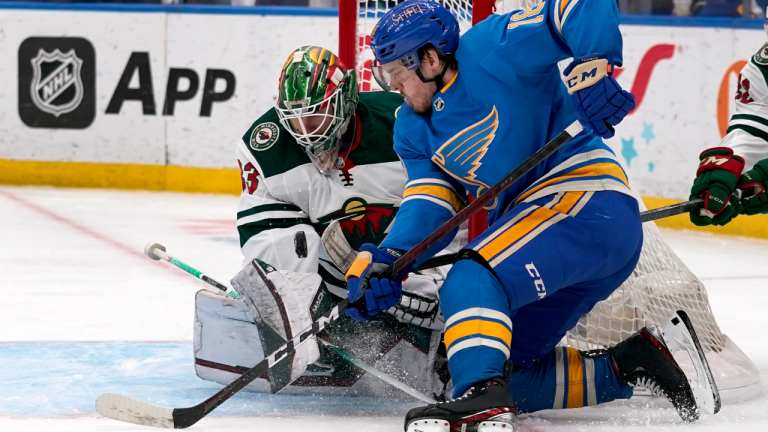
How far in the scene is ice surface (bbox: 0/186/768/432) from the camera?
2.22m

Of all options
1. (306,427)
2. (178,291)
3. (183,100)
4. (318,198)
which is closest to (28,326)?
(178,291)

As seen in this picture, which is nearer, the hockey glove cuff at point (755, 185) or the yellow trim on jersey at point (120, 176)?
the hockey glove cuff at point (755, 185)

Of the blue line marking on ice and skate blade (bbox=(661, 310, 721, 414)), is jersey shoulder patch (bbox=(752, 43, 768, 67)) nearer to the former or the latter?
skate blade (bbox=(661, 310, 721, 414))

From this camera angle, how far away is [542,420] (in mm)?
2227

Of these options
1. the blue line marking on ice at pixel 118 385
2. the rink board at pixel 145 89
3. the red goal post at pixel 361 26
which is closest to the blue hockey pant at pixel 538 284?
the blue line marking on ice at pixel 118 385

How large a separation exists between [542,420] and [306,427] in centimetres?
51

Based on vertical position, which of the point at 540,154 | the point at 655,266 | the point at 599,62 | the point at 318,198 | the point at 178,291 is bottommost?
the point at 178,291

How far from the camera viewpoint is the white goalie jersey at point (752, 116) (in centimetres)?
262

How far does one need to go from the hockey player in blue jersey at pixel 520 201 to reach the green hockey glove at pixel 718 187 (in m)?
0.32

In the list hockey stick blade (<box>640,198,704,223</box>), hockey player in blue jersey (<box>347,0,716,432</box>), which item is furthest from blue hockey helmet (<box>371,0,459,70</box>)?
hockey stick blade (<box>640,198,704,223</box>)

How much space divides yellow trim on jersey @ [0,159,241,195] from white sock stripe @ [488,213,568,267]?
183 inches

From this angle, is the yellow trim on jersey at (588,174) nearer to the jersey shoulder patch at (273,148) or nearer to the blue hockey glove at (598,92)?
the blue hockey glove at (598,92)

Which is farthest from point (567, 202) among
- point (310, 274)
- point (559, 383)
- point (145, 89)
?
point (145, 89)

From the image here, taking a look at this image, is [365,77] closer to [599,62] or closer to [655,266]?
[655,266]
